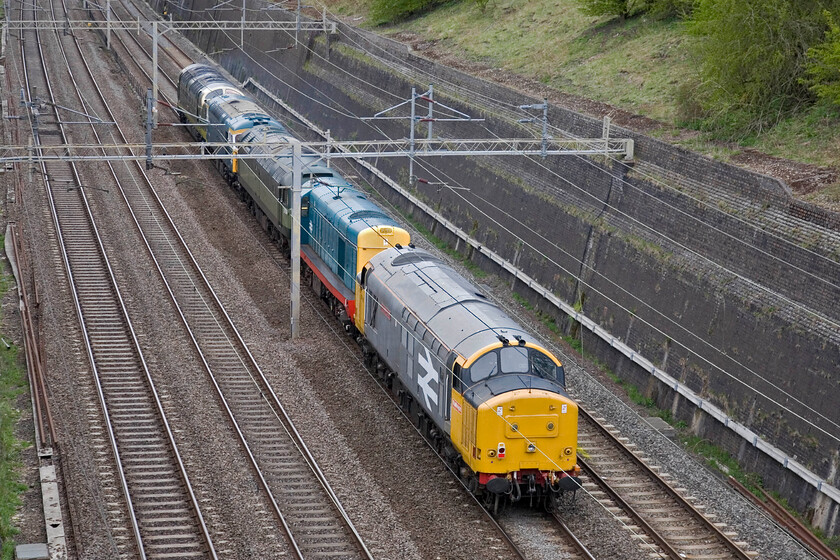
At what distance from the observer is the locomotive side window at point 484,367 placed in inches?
794

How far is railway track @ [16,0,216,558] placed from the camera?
19359 millimetres

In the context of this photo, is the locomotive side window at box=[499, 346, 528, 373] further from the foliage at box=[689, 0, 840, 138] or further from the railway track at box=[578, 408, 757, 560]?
the foliage at box=[689, 0, 840, 138]

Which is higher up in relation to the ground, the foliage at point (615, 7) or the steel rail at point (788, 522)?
the foliage at point (615, 7)

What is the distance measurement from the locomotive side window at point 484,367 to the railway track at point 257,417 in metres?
3.60

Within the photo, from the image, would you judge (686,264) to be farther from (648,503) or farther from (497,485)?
(497,485)

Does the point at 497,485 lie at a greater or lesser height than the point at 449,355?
lesser

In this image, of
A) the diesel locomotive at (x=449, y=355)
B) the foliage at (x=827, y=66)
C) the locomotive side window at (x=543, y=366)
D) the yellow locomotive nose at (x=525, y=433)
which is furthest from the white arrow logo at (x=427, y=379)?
the foliage at (x=827, y=66)

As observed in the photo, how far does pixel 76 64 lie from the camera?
6694cm

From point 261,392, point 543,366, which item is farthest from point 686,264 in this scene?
point 261,392

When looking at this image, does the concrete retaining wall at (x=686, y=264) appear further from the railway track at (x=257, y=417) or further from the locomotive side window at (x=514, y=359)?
the railway track at (x=257, y=417)

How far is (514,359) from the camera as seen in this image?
67.2 ft

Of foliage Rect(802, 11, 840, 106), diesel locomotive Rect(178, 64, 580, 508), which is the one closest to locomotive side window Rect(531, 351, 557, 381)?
diesel locomotive Rect(178, 64, 580, 508)

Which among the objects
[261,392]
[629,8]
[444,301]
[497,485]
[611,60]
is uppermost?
[629,8]

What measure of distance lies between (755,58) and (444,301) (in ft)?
47.4
